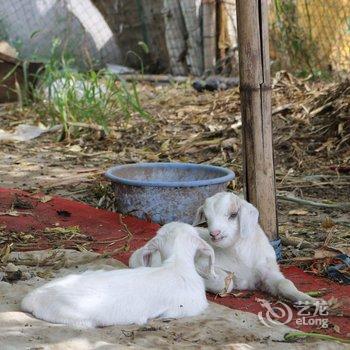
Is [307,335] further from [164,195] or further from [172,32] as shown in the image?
[172,32]

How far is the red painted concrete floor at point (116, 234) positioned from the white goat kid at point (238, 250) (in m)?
0.07

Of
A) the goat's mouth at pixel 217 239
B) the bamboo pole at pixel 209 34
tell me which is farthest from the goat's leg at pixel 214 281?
the bamboo pole at pixel 209 34

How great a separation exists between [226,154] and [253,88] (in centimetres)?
277

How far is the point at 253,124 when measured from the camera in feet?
15.5

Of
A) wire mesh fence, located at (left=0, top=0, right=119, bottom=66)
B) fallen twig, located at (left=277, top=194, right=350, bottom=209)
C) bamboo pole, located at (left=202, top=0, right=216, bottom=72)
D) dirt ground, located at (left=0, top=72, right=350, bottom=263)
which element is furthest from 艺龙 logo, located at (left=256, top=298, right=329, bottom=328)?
wire mesh fence, located at (left=0, top=0, right=119, bottom=66)

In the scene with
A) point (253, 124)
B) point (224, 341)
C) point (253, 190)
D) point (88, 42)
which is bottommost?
point (224, 341)

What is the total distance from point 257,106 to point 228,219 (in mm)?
797

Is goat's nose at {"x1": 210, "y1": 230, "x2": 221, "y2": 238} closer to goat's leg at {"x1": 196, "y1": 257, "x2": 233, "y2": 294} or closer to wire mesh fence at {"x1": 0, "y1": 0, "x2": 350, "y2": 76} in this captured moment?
goat's leg at {"x1": 196, "y1": 257, "x2": 233, "y2": 294}

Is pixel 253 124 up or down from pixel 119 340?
up

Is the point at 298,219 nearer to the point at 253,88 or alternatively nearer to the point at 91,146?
the point at 253,88

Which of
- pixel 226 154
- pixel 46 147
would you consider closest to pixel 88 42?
pixel 46 147

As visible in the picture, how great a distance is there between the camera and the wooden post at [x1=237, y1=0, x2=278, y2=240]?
469 cm

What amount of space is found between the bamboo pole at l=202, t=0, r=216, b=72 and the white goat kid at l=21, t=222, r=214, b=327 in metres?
7.36

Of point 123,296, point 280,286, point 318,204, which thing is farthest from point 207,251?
point 318,204
